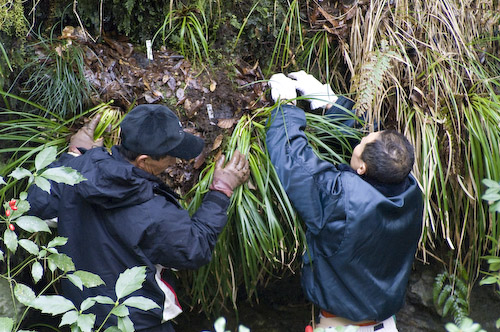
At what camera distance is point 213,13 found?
12.1 ft

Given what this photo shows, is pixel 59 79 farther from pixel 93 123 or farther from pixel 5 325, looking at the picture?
pixel 5 325

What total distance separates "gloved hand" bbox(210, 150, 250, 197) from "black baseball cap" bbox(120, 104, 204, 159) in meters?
0.31

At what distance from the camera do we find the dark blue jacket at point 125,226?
2.53 m

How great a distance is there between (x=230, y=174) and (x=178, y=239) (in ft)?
1.90

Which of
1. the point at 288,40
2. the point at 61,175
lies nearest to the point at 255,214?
the point at 288,40

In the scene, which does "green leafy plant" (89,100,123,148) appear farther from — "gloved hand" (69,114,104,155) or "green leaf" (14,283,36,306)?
"green leaf" (14,283,36,306)

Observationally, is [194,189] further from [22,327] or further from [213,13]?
[22,327]

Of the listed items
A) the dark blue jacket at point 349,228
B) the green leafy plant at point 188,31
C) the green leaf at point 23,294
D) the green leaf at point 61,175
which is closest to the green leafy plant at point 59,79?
the green leafy plant at point 188,31

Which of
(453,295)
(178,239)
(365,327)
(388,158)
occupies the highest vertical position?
(388,158)

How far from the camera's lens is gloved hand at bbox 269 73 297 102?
10.9 feet

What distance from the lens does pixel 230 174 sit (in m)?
3.03

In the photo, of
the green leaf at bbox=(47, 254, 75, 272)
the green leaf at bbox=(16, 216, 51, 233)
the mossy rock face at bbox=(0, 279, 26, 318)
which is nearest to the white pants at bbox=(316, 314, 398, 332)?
the green leaf at bbox=(47, 254, 75, 272)

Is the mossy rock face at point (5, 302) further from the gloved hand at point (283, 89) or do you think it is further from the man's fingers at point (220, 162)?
the gloved hand at point (283, 89)

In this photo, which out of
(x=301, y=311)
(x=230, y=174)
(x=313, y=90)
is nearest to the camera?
(x=230, y=174)
